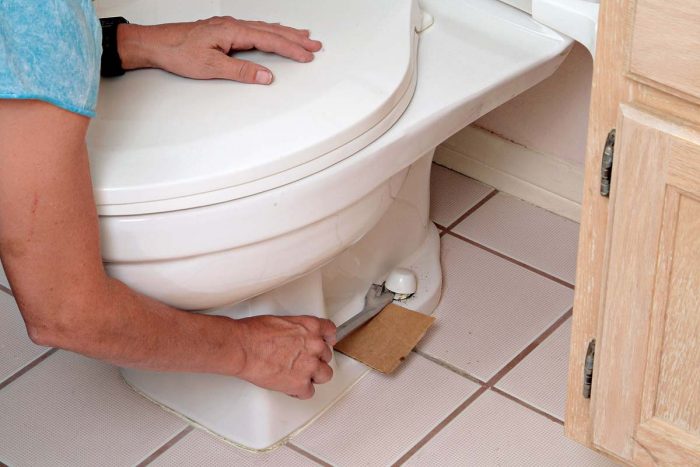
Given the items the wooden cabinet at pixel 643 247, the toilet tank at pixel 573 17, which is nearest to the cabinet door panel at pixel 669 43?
the wooden cabinet at pixel 643 247

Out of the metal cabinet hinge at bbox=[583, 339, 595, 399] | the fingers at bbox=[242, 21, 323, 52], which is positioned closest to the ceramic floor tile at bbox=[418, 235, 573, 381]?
the metal cabinet hinge at bbox=[583, 339, 595, 399]

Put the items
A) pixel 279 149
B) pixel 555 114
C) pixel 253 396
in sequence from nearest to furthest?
pixel 279 149 → pixel 253 396 → pixel 555 114

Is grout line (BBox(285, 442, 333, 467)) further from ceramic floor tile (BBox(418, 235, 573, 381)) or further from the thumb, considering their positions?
the thumb

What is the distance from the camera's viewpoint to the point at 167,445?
4.07 ft

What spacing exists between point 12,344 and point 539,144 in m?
0.74

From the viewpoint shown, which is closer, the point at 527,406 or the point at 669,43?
the point at 669,43

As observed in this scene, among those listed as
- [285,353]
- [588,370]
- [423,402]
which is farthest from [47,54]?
[423,402]

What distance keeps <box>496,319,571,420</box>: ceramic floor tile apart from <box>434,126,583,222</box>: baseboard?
235 mm

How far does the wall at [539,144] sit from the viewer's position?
142cm

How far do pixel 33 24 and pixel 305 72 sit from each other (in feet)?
0.91

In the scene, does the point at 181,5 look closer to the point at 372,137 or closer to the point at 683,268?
the point at 372,137

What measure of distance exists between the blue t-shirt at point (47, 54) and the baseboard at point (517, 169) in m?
0.78

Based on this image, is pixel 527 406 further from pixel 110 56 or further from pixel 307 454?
pixel 110 56

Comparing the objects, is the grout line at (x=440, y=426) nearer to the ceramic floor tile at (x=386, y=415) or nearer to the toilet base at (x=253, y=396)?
the ceramic floor tile at (x=386, y=415)
